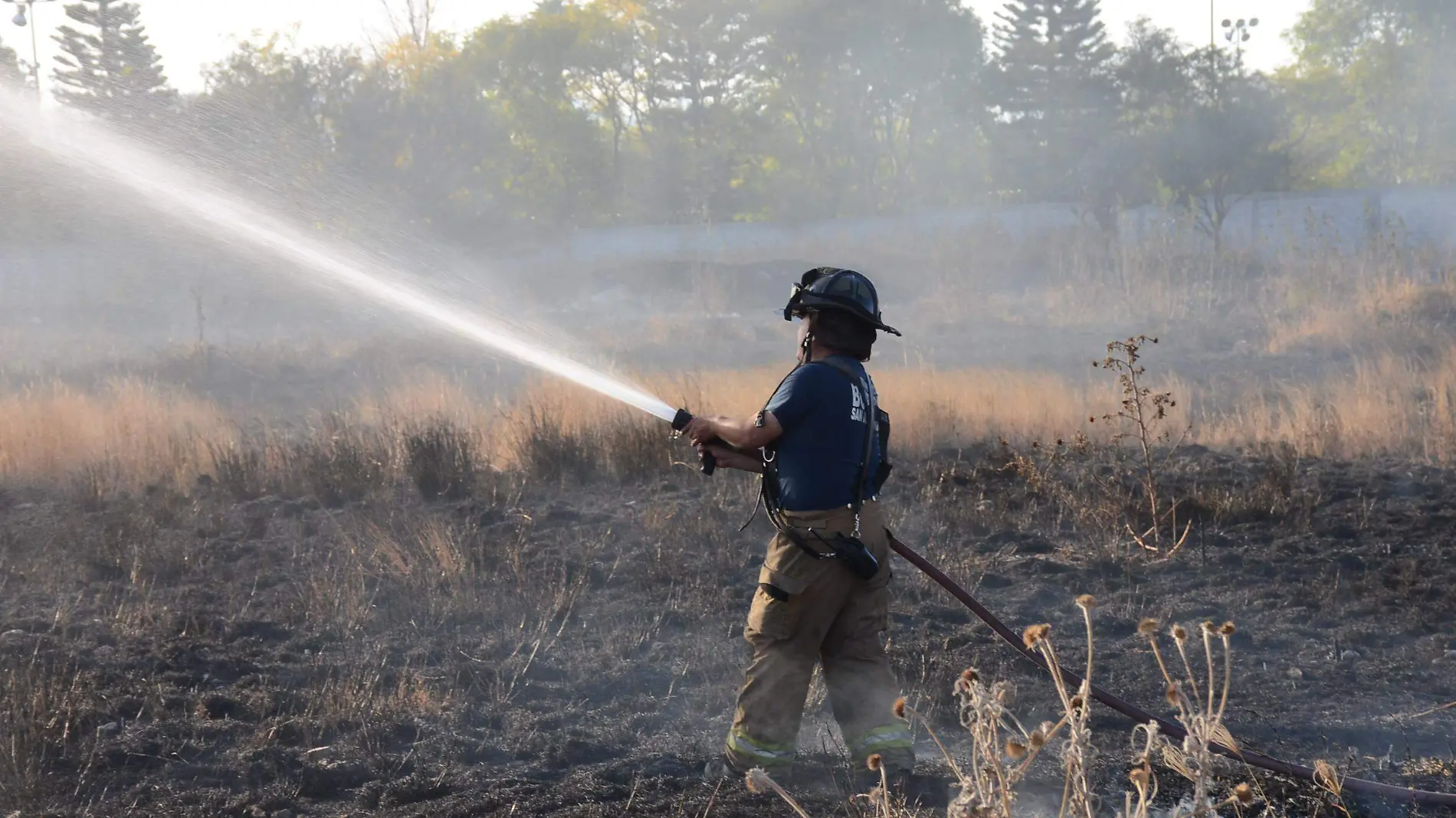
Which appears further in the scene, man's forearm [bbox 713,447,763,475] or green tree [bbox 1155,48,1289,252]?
green tree [bbox 1155,48,1289,252]

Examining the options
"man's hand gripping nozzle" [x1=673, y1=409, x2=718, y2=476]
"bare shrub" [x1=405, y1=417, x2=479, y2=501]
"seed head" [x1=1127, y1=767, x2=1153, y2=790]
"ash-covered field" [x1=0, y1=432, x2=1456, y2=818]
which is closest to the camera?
"seed head" [x1=1127, y1=767, x2=1153, y2=790]

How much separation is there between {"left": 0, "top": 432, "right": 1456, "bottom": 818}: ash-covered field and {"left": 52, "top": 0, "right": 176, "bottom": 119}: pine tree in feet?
27.2

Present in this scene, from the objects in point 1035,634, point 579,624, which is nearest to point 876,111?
point 579,624

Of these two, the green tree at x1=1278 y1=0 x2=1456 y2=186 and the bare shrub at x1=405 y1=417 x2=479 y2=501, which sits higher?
the green tree at x1=1278 y1=0 x2=1456 y2=186

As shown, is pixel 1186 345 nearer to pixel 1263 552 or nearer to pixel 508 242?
pixel 1263 552

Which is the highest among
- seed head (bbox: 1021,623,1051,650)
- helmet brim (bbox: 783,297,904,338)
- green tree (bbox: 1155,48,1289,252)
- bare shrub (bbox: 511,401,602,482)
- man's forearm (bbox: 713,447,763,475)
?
green tree (bbox: 1155,48,1289,252)

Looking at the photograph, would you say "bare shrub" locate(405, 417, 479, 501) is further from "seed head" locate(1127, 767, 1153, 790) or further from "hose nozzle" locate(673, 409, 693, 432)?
"seed head" locate(1127, 767, 1153, 790)

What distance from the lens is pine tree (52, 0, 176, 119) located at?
1538 cm

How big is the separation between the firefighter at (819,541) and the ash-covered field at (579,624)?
25 cm

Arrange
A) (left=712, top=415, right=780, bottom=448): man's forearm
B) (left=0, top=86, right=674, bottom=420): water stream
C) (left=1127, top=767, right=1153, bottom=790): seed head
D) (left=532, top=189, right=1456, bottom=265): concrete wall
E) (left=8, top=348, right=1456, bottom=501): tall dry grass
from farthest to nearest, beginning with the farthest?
(left=532, top=189, right=1456, bottom=265): concrete wall < (left=8, top=348, right=1456, bottom=501): tall dry grass < (left=0, top=86, right=674, bottom=420): water stream < (left=712, top=415, right=780, bottom=448): man's forearm < (left=1127, top=767, right=1153, bottom=790): seed head

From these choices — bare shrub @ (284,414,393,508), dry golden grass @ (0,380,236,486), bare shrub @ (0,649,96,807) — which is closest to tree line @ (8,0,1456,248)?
dry golden grass @ (0,380,236,486)

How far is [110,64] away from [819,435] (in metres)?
Answer: 22.8

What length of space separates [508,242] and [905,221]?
11319 mm

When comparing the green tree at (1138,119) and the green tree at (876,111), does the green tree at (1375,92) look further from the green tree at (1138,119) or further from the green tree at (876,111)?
the green tree at (876,111)
